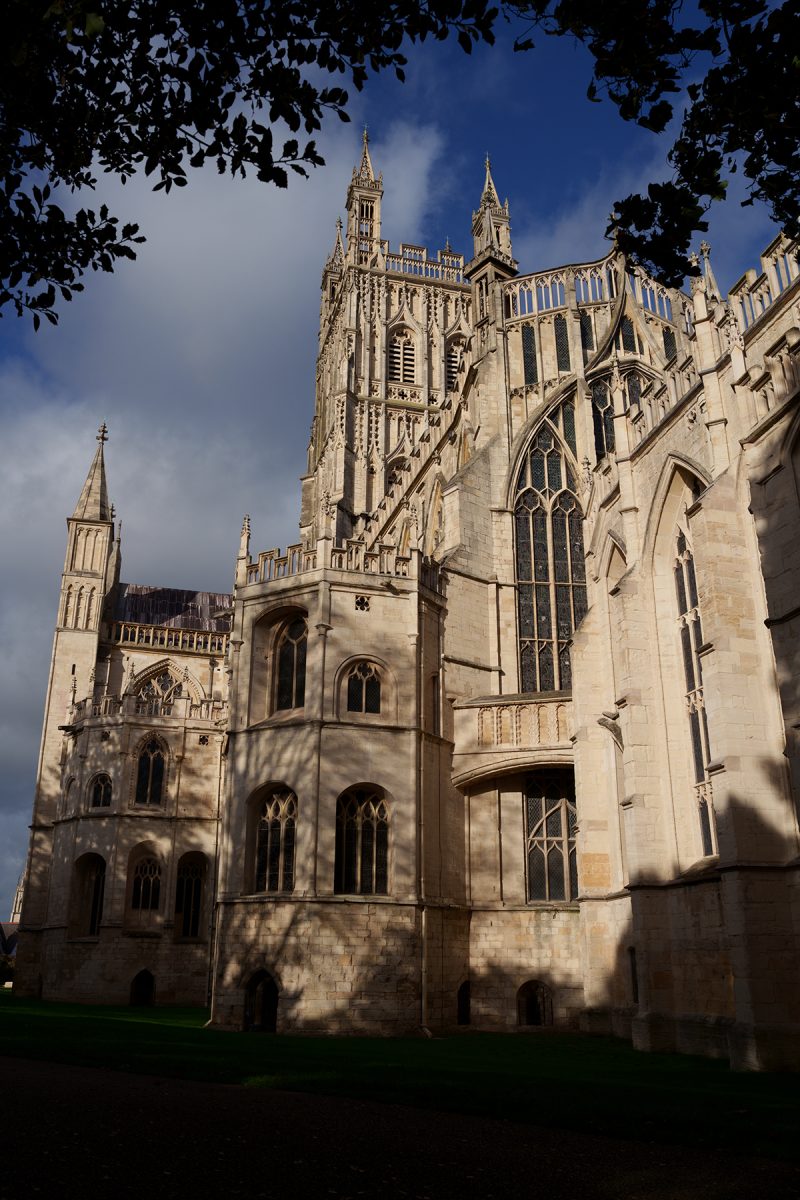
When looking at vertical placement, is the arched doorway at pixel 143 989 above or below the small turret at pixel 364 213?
below

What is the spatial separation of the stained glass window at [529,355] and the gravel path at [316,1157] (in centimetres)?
2692

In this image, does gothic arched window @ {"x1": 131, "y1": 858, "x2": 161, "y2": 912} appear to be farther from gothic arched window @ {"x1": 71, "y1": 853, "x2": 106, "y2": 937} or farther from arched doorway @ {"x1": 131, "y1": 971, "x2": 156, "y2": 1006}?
arched doorway @ {"x1": 131, "y1": 971, "x2": 156, "y2": 1006}

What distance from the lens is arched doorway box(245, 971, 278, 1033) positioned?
73.6 feet

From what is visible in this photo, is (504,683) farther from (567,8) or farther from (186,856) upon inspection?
(567,8)

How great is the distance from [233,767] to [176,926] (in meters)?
14.5

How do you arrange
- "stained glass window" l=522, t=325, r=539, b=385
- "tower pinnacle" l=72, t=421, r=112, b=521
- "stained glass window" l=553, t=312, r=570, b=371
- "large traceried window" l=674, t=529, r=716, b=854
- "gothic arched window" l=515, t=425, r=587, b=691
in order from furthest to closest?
"tower pinnacle" l=72, t=421, r=112, b=521, "stained glass window" l=553, t=312, r=570, b=371, "stained glass window" l=522, t=325, r=539, b=385, "gothic arched window" l=515, t=425, r=587, b=691, "large traceried window" l=674, t=529, r=716, b=854

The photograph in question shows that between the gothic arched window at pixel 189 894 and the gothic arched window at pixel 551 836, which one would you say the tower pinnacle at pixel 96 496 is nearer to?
the gothic arched window at pixel 189 894

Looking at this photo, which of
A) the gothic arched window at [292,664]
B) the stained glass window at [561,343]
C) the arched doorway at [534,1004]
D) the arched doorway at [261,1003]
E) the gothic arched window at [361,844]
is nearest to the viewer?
the arched doorway at [261,1003]

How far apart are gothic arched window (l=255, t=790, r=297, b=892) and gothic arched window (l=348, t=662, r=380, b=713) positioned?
9.13 feet

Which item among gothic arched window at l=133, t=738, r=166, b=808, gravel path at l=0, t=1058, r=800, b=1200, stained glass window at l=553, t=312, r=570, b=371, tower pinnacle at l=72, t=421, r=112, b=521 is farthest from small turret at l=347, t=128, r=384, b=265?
gravel path at l=0, t=1058, r=800, b=1200

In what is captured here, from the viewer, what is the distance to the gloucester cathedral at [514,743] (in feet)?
53.3

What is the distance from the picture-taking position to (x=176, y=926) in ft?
119

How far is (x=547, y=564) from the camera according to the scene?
30.7 meters

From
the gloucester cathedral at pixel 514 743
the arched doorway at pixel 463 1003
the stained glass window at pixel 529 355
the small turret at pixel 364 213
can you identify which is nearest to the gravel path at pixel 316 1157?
the gloucester cathedral at pixel 514 743
